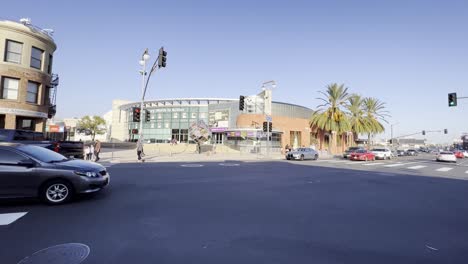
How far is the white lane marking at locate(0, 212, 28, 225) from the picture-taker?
5098mm

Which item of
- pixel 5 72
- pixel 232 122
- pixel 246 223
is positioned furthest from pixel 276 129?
pixel 246 223

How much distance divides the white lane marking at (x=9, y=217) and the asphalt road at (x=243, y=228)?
195 mm

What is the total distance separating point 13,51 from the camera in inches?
861

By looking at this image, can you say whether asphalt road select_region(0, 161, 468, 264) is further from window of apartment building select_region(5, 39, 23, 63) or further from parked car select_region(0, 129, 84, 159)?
window of apartment building select_region(5, 39, 23, 63)

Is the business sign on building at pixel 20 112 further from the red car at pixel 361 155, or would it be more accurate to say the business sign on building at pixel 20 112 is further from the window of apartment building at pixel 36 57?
the red car at pixel 361 155

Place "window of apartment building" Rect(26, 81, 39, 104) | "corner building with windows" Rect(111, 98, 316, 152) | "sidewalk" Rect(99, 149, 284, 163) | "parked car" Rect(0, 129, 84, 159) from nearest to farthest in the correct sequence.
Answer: "parked car" Rect(0, 129, 84, 159)
"sidewalk" Rect(99, 149, 284, 163)
"window of apartment building" Rect(26, 81, 39, 104)
"corner building with windows" Rect(111, 98, 316, 152)

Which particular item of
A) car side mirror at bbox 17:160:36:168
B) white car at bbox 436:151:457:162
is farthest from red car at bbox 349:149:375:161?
car side mirror at bbox 17:160:36:168

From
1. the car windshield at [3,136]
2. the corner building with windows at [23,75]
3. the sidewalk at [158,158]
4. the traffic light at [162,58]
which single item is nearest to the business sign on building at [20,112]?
the corner building with windows at [23,75]

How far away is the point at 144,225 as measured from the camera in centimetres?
504

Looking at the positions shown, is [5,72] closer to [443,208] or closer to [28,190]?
[28,190]

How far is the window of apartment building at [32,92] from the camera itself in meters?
22.9

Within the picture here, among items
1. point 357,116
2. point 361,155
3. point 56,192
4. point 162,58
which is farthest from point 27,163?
point 357,116

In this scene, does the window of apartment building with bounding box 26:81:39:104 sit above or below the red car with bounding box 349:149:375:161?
above

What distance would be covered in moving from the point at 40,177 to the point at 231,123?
42846mm
